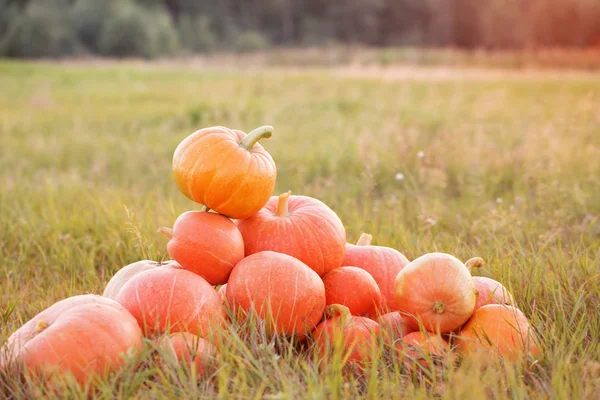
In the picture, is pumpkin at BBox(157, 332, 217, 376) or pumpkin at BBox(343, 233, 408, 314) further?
pumpkin at BBox(343, 233, 408, 314)

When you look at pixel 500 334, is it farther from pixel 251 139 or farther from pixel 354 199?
pixel 354 199

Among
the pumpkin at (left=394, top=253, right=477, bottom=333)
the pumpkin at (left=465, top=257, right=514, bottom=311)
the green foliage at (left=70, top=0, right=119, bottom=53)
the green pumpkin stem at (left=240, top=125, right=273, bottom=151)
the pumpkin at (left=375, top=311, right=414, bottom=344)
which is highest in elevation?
the green foliage at (left=70, top=0, right=119, bottom=53)

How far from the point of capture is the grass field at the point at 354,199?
6.07ft

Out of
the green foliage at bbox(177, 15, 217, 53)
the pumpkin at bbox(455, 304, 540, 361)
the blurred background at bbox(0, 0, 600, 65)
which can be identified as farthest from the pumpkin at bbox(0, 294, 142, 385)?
the green foliage at bbox(177, 15, 217, 53)

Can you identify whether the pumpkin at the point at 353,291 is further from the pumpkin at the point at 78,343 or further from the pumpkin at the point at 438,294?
the pumpkin at the point at 78,343

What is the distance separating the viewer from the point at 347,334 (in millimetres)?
2064

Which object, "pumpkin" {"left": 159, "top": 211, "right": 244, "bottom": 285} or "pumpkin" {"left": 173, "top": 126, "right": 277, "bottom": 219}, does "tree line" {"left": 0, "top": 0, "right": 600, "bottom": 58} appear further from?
"pumpkin" {"left": 159, "top": 211, "right": 244, "bottom": 285}

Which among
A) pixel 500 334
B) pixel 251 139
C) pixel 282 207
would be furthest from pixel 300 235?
pixel 500 334

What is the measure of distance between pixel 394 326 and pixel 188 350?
2.60ft

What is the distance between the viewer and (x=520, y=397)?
1.70 metres

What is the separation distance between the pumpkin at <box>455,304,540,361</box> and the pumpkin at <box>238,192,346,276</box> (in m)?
0.60

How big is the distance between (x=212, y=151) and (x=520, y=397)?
4.56ft

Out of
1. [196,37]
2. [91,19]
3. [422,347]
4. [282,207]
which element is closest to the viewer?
[422,347]

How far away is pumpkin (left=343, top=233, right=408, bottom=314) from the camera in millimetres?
2443
